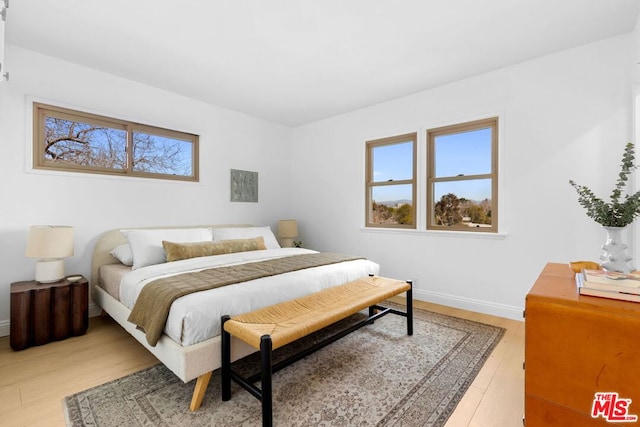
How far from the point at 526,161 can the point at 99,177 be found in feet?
14.4

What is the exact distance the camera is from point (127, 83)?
3.38 m

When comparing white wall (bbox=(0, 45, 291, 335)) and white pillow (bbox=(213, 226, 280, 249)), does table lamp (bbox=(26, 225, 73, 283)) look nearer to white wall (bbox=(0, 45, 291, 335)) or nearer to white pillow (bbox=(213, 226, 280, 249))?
white wall (bbox=(0, 45, 291, 335))

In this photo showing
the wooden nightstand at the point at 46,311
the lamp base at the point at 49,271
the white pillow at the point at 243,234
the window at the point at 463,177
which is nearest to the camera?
the wooden nightstand at the point at 46,311

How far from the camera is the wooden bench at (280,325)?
1.50m

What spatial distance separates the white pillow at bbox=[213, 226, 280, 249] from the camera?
3.70m

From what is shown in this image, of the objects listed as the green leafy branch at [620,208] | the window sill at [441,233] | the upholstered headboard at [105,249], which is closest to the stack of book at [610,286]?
the green leafy branch at [620,208]

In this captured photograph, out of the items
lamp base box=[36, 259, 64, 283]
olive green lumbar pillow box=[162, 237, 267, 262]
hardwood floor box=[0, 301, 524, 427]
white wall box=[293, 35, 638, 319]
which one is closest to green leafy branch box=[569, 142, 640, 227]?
hardwood floor box=[0, 301, 524, 427]

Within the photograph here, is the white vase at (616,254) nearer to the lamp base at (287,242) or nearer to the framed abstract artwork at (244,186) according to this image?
the lamp base at (287,242)

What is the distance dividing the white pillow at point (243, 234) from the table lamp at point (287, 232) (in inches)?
18.3

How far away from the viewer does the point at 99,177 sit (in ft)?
10.5

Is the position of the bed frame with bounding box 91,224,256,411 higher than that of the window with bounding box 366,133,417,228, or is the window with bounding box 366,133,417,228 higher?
the window with bounding box 366,133,417,228

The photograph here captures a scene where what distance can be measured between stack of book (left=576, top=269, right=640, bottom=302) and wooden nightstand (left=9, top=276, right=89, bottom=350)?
3498 mm

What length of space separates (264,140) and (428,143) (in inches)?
98.6

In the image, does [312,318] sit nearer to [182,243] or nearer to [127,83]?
[182,243]
